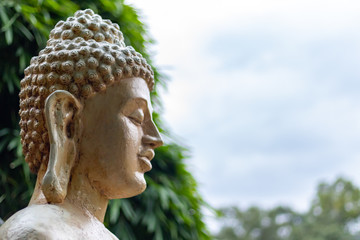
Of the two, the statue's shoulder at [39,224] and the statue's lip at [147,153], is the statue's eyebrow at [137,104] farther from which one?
the statue's shoulder at [39,224]

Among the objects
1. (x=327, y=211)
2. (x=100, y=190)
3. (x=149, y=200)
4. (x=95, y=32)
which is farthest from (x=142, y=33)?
(x=327, y=211)

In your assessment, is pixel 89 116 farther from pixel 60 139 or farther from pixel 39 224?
pixel 39 224

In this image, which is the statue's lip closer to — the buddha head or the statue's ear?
the buddha head

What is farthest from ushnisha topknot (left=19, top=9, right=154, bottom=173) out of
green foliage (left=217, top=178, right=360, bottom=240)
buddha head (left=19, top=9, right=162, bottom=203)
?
green foliage (left=217, top=178, right=360, bottom=240)

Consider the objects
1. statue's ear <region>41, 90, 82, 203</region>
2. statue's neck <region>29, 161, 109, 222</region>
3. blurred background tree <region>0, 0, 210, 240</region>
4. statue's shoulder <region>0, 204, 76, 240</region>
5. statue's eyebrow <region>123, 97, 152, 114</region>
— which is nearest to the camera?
statue's shoulder <region>0, 204, 76, 240</region>

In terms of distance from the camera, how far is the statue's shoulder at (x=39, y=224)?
77.0 inches

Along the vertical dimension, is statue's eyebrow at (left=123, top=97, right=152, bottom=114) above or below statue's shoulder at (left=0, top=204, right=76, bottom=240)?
above

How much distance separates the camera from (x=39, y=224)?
6.53 ft

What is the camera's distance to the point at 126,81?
242 centimetres

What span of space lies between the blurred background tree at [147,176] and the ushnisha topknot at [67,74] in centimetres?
186

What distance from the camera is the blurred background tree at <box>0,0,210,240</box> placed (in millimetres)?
4531

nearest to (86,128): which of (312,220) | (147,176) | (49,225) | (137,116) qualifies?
(137,116)

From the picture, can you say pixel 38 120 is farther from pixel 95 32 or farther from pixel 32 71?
pixel 95 32

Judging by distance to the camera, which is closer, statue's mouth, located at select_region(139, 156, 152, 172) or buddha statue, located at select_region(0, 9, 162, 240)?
buddha statue, located at select_region(0, 9, 162, 240)
